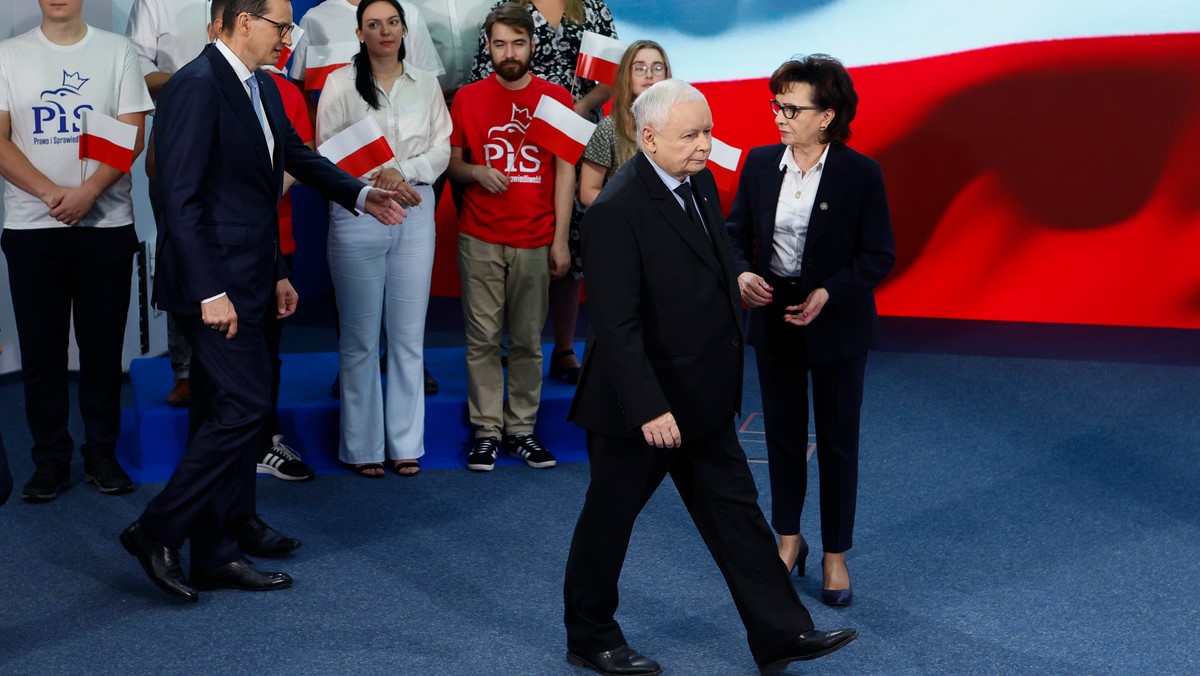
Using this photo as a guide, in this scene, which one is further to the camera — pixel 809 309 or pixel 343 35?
pixel 343 35

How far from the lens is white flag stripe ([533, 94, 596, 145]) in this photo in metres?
4.45

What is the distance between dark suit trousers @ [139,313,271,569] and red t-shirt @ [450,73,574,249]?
4.23 feet

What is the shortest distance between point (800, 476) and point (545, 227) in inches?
61.3

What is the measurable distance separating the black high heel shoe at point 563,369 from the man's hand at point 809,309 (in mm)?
1969

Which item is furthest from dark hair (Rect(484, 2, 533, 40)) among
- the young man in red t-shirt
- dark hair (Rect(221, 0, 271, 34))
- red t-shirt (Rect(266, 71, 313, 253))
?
dark hair (Rect(221, 0, 271, 34))

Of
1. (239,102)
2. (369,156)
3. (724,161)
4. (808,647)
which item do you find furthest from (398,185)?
(808,647)

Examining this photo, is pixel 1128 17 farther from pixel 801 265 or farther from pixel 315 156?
pixel 315 156

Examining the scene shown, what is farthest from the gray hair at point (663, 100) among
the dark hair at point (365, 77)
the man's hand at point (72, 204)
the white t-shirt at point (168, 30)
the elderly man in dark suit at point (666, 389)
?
the white t-shirt at point (168, 30)

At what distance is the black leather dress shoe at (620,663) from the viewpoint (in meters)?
3.17

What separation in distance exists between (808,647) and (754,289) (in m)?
0.93

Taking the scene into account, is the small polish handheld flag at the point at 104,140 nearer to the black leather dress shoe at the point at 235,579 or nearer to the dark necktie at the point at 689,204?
the black leather dress shoe at the point at 235,579

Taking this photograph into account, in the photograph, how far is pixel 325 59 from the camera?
4992 millimetres

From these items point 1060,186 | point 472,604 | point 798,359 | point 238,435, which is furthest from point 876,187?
point 1060,186

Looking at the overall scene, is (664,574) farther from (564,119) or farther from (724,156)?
(564,119)
